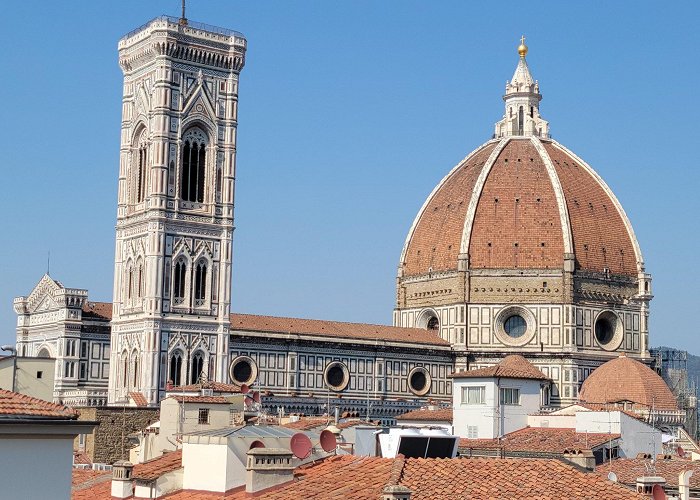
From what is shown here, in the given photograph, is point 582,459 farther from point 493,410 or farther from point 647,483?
point 493,410

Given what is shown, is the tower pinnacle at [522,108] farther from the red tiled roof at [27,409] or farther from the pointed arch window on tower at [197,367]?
the red tiled roof at [27,409]

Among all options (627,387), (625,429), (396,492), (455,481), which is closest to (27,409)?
(396,492)

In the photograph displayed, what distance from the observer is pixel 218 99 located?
68438 millimetres

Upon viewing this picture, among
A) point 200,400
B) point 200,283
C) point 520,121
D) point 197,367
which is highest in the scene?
point 520,121

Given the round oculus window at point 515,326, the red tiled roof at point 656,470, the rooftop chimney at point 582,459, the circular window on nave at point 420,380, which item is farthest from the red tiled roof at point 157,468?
the round oculus window at point 515,326

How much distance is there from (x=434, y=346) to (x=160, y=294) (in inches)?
849

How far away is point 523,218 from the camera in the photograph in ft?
282

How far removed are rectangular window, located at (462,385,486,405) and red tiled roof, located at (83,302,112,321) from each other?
26.0 metres

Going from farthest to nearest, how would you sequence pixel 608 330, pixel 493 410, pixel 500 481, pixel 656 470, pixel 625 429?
pixel 608 330, pixel 493 410, pixel 625 429, pixel 656 470, pixel 500 481

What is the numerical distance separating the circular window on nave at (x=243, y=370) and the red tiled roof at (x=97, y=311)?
6.90m

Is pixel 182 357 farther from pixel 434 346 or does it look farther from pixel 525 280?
pixel 525 280

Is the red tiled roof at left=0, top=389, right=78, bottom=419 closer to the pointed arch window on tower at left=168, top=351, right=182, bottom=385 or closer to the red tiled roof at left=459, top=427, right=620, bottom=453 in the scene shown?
the red tiled roof at left=459, top=427, right=620, bottom=453

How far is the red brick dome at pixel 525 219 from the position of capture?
8469 centimetres

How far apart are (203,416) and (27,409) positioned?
77.9 ft
